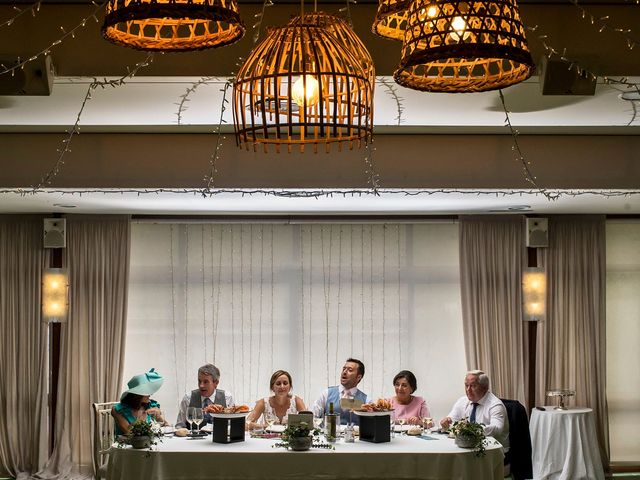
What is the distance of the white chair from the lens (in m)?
7.67

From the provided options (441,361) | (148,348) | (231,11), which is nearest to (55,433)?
(148,348)

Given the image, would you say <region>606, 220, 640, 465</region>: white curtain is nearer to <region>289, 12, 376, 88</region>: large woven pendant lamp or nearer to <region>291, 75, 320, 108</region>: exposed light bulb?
<region>289, 12, 376, 88</region>: large woven pendant lamp

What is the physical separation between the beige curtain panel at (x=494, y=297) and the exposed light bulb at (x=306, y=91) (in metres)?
7.14

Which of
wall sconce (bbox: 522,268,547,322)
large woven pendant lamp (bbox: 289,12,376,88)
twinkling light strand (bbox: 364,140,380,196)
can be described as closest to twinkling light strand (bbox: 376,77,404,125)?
twinkling light strand (bbox: 364,140,380,196)

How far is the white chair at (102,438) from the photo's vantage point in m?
7.67

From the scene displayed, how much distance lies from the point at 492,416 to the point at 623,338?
323 centimetres

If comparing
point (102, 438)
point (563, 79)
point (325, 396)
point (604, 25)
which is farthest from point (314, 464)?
point (604, 25)

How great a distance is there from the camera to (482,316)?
9867 millimetres

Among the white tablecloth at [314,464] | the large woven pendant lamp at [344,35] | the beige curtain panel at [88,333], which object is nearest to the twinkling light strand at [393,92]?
the large woven pendant lamp at [344,35]

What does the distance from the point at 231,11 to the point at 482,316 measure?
24.7ft

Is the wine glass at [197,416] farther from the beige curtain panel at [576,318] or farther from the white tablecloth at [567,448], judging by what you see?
the beige curtain panel at [576,318]

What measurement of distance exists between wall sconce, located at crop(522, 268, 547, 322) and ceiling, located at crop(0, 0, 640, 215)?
1.20m

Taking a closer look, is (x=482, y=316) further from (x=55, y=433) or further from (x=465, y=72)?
(x=465, y=72)

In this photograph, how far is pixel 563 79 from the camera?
486 centimetres
